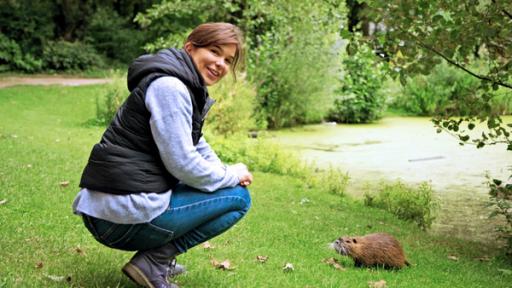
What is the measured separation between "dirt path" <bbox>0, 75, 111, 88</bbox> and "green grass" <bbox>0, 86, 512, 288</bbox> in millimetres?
11351

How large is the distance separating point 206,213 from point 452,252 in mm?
3547

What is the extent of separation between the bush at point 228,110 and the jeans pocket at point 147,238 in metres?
9.52

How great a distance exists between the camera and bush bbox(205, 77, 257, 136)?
13.1 m

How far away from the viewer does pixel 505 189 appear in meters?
5.96

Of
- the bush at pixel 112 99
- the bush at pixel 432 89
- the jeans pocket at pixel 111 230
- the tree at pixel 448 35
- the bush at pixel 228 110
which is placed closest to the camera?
the jeans pocket at pixel 111 230

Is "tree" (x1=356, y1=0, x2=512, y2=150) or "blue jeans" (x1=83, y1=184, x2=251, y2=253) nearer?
"blue jeans" (x1=83, y1=184, x2=251, y2=253)

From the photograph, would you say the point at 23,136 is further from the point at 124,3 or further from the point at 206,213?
the point at 124,3

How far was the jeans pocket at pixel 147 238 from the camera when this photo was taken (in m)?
3.16

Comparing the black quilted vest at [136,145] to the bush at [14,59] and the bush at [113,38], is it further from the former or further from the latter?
the bush at [113,38]

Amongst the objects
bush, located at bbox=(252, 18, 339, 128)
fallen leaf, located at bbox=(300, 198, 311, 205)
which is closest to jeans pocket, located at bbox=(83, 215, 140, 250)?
fallen leaf, located at bbox=(300, 198, 311, 205)

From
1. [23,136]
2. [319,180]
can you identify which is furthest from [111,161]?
[23,136]

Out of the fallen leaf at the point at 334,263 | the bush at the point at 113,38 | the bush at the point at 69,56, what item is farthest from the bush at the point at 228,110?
the bush at the point at 113,38

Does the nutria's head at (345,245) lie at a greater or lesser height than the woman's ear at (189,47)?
lesser

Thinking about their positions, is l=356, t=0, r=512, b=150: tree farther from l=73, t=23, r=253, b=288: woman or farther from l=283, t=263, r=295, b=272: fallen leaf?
l=73, t=23, r=253, b=288: woman
